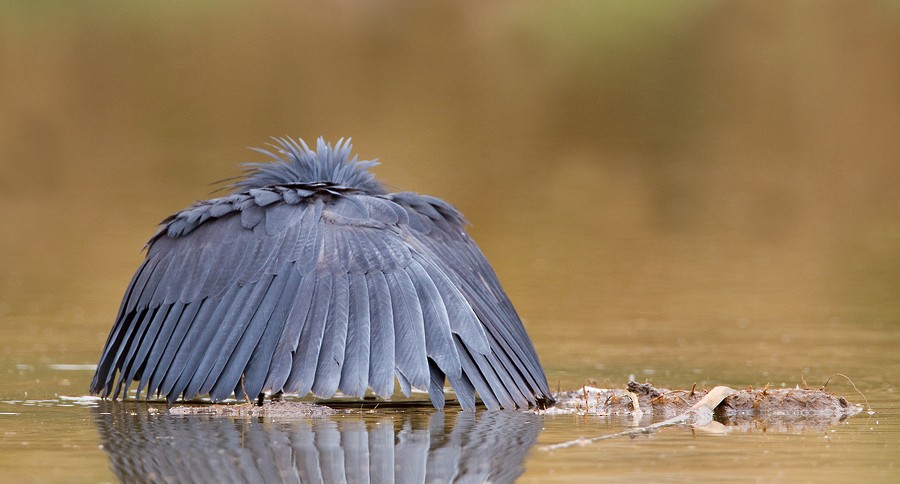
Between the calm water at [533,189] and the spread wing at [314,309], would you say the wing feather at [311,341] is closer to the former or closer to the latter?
the spread wing at [314,309]

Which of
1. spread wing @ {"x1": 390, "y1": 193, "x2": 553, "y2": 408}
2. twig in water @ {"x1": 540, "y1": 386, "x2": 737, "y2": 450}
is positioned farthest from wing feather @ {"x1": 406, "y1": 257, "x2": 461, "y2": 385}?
twig in water @ {"x1": 540, "y1": 386, "x2": 737, "y2": 450}

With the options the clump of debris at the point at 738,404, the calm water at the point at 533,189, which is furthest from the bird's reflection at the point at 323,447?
the clump of debris at the point at 738,404

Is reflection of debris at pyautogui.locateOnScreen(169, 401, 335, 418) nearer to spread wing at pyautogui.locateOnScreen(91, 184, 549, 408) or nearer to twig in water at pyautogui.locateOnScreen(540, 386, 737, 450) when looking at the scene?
spread wing at pyautogui.locateOnScreen(91, 184, 549, 408)

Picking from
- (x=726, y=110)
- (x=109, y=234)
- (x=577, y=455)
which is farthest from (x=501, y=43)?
(x=577, y=455)

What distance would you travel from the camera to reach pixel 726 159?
3014cm

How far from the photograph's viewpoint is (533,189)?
82.2 feet

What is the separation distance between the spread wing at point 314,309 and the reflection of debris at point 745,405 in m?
0.47

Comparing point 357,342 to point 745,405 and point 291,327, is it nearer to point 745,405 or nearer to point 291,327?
point 291,327

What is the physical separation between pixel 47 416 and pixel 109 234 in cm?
1120

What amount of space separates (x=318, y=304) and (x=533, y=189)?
16898mm

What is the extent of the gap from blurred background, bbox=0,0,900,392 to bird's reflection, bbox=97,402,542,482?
6.78ft

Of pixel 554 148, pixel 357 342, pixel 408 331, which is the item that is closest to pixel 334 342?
pixel 357 342

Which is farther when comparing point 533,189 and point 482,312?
point 533,189

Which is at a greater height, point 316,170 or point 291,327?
point 316,170
